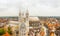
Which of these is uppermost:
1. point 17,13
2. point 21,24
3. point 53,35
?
point 17,13

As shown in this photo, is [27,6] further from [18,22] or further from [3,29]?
[3,29]

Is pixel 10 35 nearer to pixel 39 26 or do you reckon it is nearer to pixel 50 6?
pixel 39 26

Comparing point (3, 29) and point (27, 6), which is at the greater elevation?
point (27, 6)

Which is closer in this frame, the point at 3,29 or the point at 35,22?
the point at 3,29

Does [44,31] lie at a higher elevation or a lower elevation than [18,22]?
lower

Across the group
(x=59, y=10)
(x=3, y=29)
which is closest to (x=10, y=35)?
(x=3, y=29)

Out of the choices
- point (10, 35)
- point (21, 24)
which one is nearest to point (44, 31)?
point (21, 24)

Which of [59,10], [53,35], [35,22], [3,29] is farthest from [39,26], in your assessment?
[3,29]

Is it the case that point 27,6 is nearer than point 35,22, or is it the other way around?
point 27,6
